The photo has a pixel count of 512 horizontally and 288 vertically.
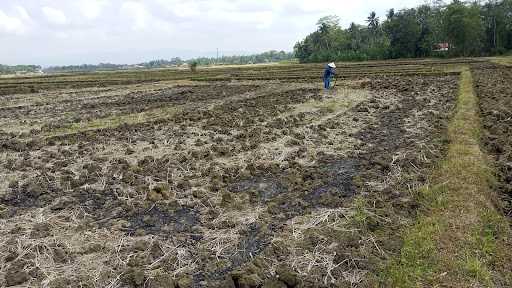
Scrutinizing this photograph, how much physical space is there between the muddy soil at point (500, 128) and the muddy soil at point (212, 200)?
1070mm

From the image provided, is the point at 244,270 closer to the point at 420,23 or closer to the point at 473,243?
the point at 473,243

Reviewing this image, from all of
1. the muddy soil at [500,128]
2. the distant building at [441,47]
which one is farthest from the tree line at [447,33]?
the muddy soil at [500,128]

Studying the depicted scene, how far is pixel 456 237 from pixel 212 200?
3.22 meters

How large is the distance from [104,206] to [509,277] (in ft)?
16.6

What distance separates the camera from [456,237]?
4938 mm

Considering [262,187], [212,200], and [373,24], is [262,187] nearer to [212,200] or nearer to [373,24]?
[212,200]

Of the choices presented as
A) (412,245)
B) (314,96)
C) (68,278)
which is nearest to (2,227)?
(68,278)

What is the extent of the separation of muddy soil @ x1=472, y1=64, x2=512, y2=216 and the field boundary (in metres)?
0.23

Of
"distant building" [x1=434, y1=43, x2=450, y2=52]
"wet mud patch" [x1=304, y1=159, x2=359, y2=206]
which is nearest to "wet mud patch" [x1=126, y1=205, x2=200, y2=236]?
"wet mud patch" [x1=304, y1=159, x2=359, y2=206]

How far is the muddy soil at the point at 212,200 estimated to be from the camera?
4.54 metres

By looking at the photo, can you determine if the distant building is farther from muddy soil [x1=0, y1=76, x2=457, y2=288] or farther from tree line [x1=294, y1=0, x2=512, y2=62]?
muddy soil [x1=0, y1=76, x2=457, y2=288]

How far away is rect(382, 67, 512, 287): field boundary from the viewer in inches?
165

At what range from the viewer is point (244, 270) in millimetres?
4309

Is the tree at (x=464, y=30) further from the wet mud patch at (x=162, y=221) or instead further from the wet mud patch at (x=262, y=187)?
the wet mud patch at (x=162, y=221)
